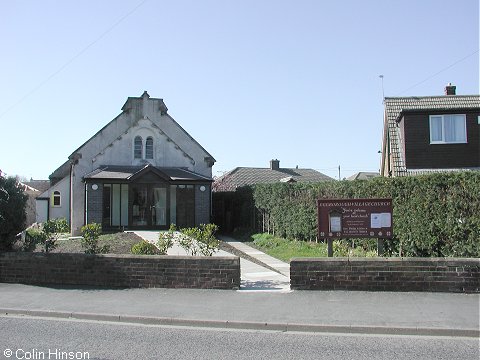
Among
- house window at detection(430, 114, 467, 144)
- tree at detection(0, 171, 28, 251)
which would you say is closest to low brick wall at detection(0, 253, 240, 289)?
tree at detection(0, 171, 28, 251)

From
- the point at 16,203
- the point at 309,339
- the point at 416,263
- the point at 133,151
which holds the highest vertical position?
the point at 133,151

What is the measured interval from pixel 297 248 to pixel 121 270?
8.87 m

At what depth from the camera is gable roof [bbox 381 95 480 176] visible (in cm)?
2504

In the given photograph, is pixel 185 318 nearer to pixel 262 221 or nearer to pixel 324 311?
pixel 324 311

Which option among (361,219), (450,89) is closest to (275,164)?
(450,89)

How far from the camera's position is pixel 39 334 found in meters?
7.55

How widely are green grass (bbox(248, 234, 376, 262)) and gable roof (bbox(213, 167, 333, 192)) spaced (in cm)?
2095

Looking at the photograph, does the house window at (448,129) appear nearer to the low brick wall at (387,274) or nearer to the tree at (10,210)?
the low brick wall at (387,274)

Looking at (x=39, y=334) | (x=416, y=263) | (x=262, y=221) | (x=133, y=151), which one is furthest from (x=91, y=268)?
(x=133, y=151)

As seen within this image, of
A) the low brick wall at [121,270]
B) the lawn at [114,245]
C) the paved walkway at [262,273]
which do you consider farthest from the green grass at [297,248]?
the lawn at [114,245]

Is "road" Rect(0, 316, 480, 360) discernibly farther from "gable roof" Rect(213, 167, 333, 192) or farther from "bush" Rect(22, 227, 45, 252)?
"gable roof" Rect(213, 167, 333, 192)

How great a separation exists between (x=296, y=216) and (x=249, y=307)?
11.6 meters

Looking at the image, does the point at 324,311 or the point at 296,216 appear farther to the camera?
the point at 296,216

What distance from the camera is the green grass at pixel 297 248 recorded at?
15.4 meters
